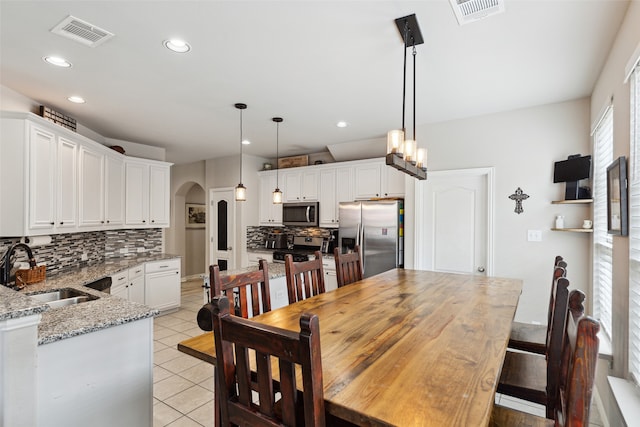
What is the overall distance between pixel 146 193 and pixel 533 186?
16.5 ft

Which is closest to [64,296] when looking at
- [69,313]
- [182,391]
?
[69,313]

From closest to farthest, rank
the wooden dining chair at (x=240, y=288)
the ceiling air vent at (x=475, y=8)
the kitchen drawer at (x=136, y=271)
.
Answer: the wooden dining chair at (x=240, y=288)
the ceiling air vent at (x=475, y=8)
the kitchen drawer at (x=136, y=271)

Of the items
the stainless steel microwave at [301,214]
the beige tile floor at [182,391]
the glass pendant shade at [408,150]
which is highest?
the glass pendant shade at [408,150]

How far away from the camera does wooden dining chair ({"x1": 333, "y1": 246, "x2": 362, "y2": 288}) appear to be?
2689 millimetres

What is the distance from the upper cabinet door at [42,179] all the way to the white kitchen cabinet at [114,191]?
1.07 m

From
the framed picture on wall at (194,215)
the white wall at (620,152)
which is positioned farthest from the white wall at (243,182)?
the white wall at (620,152)

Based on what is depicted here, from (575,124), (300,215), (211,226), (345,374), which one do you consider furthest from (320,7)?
(211,226)

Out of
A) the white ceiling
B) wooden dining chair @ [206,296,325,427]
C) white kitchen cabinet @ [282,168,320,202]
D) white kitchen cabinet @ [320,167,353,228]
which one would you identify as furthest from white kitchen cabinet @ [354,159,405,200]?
wooden dining chair @ [206,296,325,427]

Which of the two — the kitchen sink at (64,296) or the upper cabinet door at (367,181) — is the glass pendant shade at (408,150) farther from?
the upper cabinet door at (367,181)

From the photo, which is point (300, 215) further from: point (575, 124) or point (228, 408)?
point (228, 408)

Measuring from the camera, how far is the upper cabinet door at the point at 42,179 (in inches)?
110

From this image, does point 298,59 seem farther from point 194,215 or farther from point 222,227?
point 194,215

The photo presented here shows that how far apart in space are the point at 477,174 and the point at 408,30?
2252mm

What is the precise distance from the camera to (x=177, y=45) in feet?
7.43
